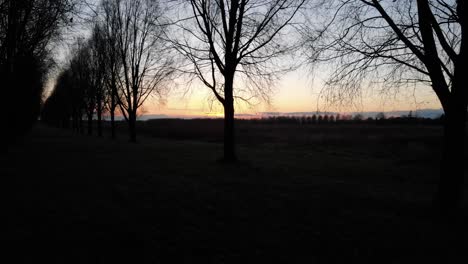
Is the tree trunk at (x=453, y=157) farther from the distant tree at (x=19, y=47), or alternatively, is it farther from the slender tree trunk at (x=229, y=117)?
the distant tree at (x=19, y=47)

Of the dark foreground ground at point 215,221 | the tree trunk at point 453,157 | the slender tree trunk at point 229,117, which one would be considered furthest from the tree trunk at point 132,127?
the tree trunk at point 453,157

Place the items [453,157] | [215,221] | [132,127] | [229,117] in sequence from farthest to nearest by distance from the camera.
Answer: [132,127], [229,117], [453,157], [215,221]

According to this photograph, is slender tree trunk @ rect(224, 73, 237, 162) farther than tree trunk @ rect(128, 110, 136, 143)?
No

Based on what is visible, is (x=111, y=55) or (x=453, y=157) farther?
(x=111, y=55)

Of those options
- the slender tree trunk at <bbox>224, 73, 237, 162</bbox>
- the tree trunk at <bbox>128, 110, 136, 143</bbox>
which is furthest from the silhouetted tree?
the slender tree trunk at <bbox>224, 73, 237, 162</bbox>

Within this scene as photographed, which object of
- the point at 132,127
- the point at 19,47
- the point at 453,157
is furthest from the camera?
the point at 132,127

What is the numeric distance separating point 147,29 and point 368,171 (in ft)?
68.1

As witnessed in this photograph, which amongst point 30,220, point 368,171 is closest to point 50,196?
point 30,220

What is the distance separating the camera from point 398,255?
369 cm

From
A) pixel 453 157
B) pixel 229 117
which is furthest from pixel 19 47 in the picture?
pixel 453 157

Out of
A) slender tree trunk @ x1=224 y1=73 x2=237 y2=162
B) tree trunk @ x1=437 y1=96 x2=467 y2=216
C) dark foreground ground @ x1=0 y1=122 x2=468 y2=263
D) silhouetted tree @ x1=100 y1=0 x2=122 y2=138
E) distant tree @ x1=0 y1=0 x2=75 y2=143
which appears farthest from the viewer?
silhouetted tree @ x1=100 y1=0 x2=122 y2=138

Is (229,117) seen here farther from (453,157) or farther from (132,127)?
(132,127)

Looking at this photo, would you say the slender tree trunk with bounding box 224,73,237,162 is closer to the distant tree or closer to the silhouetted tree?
the distant tree

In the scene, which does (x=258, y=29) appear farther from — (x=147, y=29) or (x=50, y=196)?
(x=147, y=29)
